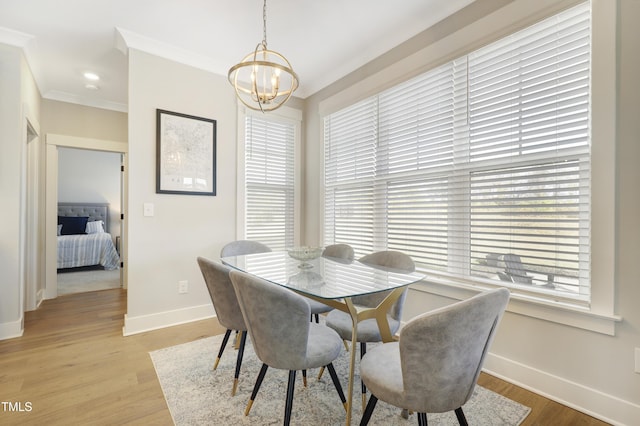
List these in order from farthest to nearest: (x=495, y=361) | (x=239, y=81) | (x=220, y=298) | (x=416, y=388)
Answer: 1. (x=239, y=81)
2. (x=495, y=361)
3. (x=220, y=298)
4. (x=416, y=388)

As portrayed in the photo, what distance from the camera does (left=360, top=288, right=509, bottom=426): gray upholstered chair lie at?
1.03 metres

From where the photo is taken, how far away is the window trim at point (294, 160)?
11.3 feet

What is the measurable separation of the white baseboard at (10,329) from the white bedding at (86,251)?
313 cm

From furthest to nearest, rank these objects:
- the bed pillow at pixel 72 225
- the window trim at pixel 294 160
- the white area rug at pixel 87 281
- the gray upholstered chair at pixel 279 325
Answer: the bed pillow at pixel 72 225
the white area rug at pixel 87 281
the window trim at pixel 294 160
the gray upholstered chair at pixel 279 325

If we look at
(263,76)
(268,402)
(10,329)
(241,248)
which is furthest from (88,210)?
(268,402)

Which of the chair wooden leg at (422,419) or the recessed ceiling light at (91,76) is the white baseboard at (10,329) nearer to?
the recessed ceiling light at (91,76)

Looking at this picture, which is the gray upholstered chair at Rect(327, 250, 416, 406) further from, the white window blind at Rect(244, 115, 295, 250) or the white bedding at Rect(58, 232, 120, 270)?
the white bedding at Rect(58, 232, 120, 270)

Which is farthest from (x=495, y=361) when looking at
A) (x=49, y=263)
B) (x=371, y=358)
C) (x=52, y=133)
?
(x=52, y=133)

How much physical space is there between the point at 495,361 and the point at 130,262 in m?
3.15

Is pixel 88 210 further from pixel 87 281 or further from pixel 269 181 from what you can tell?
pixel 269 181

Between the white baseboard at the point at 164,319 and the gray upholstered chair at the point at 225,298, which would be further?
the white baseboard at the point at 164,319

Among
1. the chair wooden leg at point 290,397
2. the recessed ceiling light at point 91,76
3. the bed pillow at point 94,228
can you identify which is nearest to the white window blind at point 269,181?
the recessed ceiling light at point 91,76

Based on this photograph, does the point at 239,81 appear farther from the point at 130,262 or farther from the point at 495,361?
the point at 495,361

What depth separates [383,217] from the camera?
296cm
